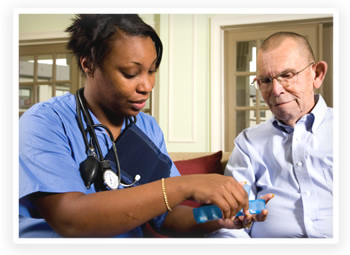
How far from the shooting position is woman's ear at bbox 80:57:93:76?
1091 mm

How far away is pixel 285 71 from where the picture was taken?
1.14 meters

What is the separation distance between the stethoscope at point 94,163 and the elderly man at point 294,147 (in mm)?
347

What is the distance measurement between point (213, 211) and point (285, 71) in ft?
1.53

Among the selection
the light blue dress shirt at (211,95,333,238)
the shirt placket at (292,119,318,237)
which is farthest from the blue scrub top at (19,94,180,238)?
the shirt placket at (292,119,318,237)

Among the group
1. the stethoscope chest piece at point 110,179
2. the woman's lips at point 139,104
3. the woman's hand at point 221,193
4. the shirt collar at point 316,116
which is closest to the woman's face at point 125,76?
the woman's lips at point 139,104

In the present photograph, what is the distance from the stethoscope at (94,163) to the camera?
103 cm

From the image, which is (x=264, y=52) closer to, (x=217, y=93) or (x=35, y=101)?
(x=217, y=93)

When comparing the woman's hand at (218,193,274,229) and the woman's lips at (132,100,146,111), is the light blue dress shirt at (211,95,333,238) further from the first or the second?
the woman's lips at (132,100,146,111)
